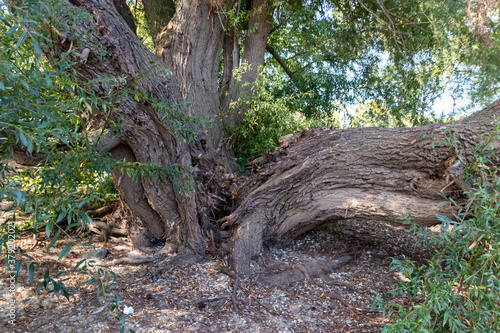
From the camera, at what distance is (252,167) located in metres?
4.79

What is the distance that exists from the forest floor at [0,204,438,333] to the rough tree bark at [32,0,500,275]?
1.10 ft

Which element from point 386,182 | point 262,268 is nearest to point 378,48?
point 386,182

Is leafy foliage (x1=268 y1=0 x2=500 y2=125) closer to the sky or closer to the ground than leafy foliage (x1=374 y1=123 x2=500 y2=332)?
closer to the sky

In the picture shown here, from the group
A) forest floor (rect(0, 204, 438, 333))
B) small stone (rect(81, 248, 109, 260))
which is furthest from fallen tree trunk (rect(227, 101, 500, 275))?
small stone (rect(81, 248, 109, 260))

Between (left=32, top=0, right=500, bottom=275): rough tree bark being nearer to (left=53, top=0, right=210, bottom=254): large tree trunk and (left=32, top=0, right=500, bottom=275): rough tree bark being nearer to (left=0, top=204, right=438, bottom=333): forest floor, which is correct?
(left=53, top=0, right=210, bottom=254): large tree trunk

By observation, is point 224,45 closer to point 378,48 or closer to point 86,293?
point 378,48

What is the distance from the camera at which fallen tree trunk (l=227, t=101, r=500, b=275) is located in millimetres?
3715

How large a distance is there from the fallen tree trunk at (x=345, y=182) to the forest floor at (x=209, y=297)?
1.39 ft

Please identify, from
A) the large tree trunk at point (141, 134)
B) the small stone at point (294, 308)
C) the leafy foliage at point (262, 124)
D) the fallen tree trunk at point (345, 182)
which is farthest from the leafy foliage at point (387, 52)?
the small stone at point (294, 308)

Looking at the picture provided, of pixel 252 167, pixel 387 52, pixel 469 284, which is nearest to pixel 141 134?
pixel 252 167

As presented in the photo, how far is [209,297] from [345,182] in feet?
6.78

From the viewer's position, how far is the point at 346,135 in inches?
175

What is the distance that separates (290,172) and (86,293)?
2.58 metres

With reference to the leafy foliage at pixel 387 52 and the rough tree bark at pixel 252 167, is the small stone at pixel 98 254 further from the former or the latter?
the leafy foliage at pixel 387 52
